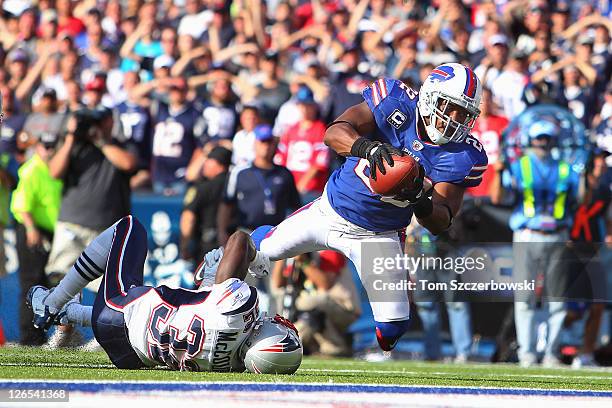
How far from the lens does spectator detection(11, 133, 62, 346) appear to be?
10.2m

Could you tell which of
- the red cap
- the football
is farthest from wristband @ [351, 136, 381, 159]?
the red cap

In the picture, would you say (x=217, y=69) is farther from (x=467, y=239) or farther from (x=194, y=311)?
(x=194, y=311)

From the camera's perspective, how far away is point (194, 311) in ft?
19.0

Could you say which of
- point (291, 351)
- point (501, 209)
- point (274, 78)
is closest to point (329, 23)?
point (274, 78)

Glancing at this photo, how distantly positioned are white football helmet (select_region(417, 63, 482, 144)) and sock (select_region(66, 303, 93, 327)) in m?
2.38

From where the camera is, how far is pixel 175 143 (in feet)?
38.5

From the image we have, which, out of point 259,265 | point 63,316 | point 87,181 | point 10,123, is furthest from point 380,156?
point 10,123

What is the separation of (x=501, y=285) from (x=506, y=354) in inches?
28.1

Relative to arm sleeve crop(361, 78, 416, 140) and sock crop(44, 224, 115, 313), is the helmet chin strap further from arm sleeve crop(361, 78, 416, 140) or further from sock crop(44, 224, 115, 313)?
sock crop(44, 224, 115, 313)

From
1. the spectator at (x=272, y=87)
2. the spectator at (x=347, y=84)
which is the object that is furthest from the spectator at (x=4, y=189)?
the spectator at (x=347, y=84)

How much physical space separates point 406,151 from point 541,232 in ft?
11.2

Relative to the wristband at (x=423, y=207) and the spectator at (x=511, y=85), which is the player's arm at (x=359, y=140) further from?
the spectator at (x=511, y=85)

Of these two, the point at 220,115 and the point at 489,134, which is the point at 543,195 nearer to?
the point at 489,134

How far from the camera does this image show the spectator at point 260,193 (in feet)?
34.3
